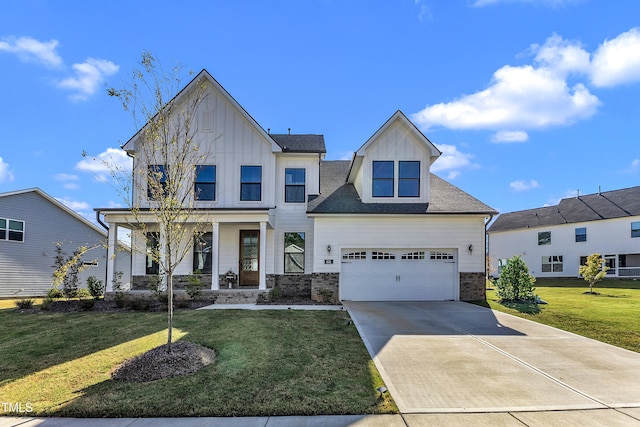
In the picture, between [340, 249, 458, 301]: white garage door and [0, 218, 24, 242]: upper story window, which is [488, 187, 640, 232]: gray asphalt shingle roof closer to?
[340, 249, 458, 301]: white garage door

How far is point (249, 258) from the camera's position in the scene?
15062mm

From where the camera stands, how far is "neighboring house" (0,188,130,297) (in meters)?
17.7

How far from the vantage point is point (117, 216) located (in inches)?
539

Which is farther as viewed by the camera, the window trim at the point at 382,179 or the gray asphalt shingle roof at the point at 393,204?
the window trim at the point at 382,179

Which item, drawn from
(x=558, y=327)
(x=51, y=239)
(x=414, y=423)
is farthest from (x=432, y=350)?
(x=51, y=239)

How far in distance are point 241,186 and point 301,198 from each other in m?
2.66

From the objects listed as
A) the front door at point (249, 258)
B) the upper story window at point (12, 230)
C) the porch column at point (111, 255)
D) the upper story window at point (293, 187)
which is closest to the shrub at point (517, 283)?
the upper story window at point (293, 187)

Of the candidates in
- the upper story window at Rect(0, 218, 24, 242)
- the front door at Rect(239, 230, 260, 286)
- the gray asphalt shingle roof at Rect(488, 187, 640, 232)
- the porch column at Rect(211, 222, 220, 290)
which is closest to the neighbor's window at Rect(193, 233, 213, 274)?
the front door at Rect(239, 230, 260, 286)

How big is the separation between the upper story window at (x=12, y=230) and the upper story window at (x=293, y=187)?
14801 millimetres

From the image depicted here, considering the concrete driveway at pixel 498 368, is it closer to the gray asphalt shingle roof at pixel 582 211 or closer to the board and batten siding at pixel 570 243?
the board and batten siding at pixel 570 243

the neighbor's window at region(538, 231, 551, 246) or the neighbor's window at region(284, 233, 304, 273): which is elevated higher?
the neighbor's window at region(538, 231, 551, 246)

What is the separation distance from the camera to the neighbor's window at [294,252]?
15078mm

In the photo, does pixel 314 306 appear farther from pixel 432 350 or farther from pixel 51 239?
pixel 51 239

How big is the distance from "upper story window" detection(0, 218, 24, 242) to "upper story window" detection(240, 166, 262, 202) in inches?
517
